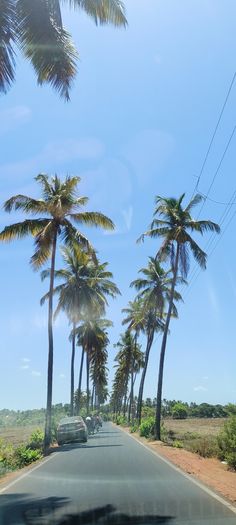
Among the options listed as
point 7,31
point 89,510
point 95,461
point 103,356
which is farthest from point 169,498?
point 103,356

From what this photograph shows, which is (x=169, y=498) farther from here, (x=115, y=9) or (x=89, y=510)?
(x=115, y=9)

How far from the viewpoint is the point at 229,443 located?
19719mm

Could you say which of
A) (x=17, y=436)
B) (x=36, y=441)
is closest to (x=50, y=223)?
(x=36, y=441)

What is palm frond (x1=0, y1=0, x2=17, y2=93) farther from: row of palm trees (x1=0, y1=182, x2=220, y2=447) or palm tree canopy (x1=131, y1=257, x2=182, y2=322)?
palm tree canopy (x1=131, y1=257, x2=182, y2=322)

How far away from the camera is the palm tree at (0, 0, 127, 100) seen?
1398cm

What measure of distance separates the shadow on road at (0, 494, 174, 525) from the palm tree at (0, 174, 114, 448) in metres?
16.8

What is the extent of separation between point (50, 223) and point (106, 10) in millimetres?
14852

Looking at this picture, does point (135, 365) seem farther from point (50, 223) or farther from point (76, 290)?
point (50, 223)

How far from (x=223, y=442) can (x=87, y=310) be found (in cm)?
2481

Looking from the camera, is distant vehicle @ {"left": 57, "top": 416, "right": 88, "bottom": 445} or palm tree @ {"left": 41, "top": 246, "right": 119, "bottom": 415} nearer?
distant vehicle @ {"left": 57, "top": 416, "right": 88, "bottom": 445}

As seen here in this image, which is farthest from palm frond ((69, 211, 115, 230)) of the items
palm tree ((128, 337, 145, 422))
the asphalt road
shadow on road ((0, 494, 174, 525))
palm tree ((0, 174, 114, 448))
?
palm tree ((128, 337, 145, 422))

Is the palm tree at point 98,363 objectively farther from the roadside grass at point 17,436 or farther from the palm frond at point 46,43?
the palm frond at point 46,43

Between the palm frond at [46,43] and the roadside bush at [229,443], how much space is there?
1203 centimetres

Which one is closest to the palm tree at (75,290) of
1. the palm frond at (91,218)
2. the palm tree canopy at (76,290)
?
the palm tree canopy at (76,290)
